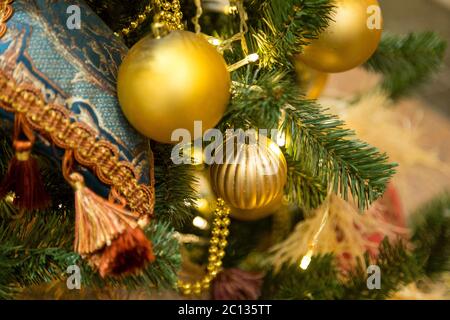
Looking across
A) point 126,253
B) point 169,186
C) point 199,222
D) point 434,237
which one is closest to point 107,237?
point 126,253

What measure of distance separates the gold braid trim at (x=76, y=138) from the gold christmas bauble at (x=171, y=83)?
3cm

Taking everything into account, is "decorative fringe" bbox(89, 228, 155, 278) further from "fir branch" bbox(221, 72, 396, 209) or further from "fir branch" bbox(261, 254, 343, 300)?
"fir branch" bbox(261, 254, 343, 300)

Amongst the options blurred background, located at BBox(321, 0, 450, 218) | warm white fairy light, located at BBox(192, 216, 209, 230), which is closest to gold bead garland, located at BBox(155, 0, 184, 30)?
warm white fairy light, located at BBox(192, 216, 209, 230)

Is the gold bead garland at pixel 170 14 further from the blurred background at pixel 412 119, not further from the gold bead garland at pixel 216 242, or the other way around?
the blurred background at pixel 412 119

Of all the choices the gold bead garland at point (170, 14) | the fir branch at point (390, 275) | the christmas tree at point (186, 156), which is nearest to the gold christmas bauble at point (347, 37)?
the christmas tree at point (186, 156)

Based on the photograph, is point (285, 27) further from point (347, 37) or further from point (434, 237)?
point (434, 237)

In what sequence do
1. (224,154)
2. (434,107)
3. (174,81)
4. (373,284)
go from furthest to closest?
(434,107)
(373,284)
(224,154)
(174,81)

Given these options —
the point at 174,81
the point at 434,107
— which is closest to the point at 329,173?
the point at 174,81

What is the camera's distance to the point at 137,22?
0.46 m

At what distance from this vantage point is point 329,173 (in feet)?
1.37

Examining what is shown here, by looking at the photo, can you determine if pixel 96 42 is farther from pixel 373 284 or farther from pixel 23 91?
pixel 373 284

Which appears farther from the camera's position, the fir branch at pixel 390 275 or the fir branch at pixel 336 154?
the fir branch at pixel 390 275

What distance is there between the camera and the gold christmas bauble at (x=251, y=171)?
0.44m
